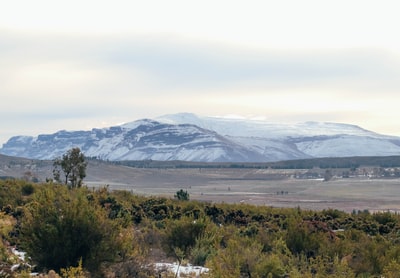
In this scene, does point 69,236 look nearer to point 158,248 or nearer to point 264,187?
point 158,248

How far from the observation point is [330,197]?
10075cm

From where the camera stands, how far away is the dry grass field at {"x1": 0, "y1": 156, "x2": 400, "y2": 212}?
306ft

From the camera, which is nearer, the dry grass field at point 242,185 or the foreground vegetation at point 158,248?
the foreground vegetation at point 158,248

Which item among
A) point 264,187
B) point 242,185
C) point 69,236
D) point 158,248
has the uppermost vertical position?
point 69,236

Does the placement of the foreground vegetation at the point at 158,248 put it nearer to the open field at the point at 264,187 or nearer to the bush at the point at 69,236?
the bush at the point at 69,236

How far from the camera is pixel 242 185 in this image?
452 feet

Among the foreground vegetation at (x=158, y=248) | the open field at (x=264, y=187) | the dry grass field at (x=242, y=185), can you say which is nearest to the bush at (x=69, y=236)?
the foreground vegetation at (x=158, y=248)

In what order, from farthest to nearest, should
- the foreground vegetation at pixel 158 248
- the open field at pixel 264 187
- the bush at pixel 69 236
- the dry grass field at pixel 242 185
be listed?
the dry grass field at pixel 242 185
the open field at pixel 264 187
the bush at pixel 69 236
the foreground vegetation at pixel 158 248

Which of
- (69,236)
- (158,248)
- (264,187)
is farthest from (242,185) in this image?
(69,236)

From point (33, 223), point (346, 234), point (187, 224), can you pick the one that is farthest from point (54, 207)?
point (346, 234)

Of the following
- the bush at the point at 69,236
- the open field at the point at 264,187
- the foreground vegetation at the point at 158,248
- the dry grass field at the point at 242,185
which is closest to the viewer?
the foreground vegetation at the point at 158,248

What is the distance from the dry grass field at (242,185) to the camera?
9338cm

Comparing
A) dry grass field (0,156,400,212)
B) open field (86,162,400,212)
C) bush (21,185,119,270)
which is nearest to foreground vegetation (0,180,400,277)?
bush (21,185,119,270)

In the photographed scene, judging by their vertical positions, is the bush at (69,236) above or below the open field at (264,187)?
above
